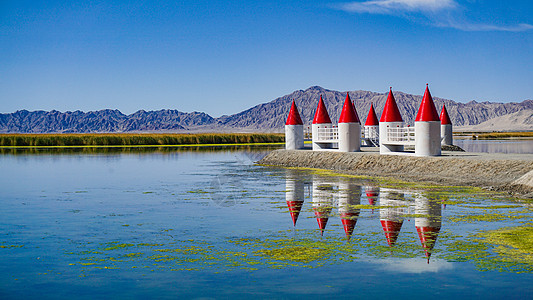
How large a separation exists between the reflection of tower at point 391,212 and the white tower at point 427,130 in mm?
8262

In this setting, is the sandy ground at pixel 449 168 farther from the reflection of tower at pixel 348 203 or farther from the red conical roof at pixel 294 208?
the red conical roof at pixel 294 208

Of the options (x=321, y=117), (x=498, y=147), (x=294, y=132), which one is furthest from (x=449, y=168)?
(x=498, y=147)

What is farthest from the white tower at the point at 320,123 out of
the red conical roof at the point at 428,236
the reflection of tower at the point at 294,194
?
the red conical roof at the point at 428,236

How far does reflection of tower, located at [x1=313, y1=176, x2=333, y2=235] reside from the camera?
46.0ft

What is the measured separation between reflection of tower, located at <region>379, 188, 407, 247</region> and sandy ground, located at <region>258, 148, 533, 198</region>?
148 inches

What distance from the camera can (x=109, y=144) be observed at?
80.0m

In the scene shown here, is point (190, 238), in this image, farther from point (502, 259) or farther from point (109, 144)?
point (109, 144)

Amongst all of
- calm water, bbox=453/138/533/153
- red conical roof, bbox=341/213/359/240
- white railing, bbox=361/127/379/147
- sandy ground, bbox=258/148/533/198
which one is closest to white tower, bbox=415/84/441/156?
sandy ground, bbox=258/148/533/198

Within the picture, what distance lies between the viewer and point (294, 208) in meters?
16.3

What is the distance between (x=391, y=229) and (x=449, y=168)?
43.4 ft

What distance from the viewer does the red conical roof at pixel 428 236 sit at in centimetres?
1061

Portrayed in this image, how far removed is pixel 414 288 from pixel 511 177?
47.9 ft

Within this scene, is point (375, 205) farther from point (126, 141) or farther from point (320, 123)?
point (126, 141)

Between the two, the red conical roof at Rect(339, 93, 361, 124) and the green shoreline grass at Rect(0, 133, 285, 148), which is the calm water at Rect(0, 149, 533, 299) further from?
the green shoreline grass at Rect(0, 133, 285, 148)
